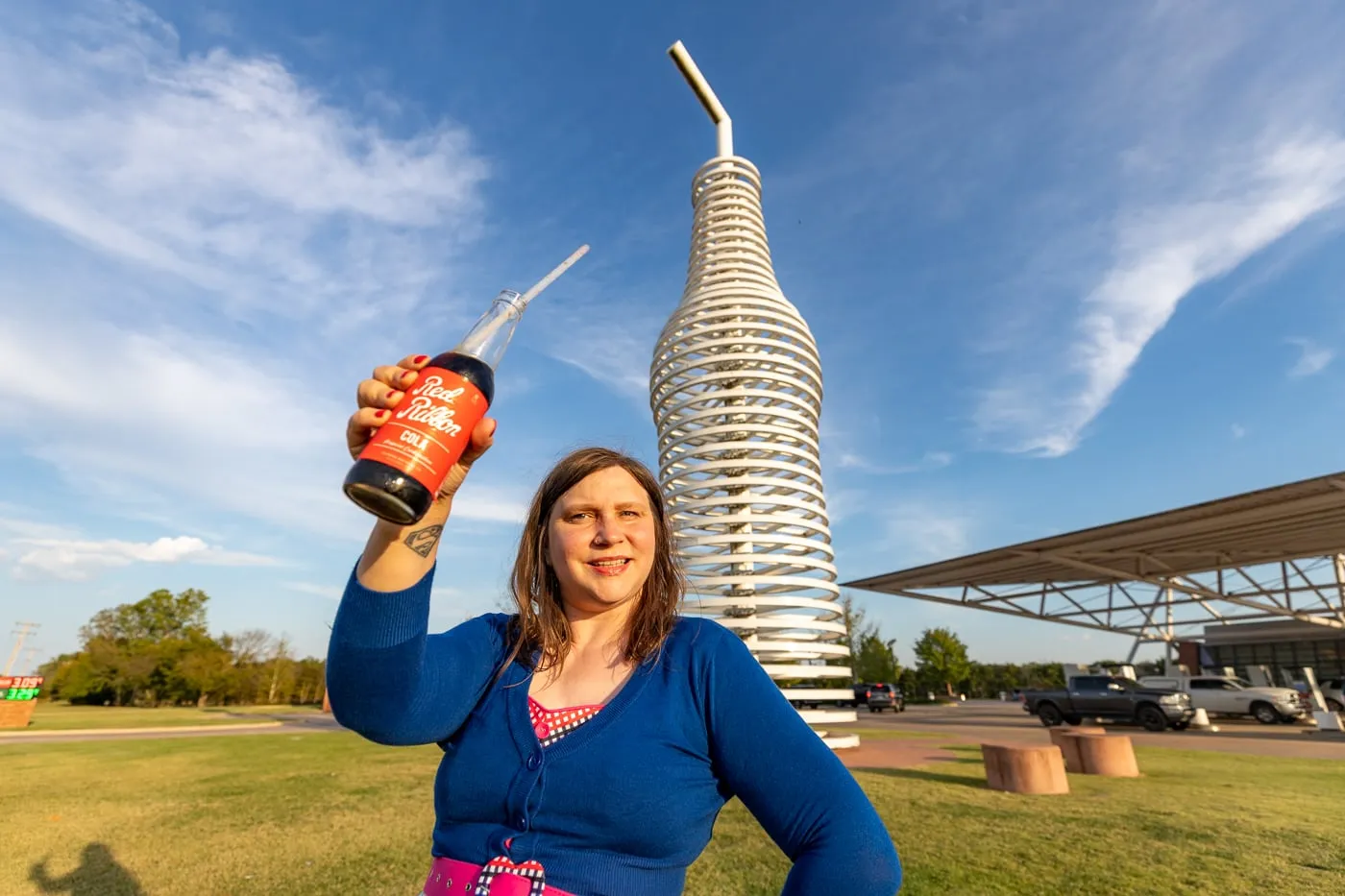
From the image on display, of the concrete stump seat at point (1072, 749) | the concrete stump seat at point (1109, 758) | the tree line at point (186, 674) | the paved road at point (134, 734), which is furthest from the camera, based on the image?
the tree line at point (186, 674)

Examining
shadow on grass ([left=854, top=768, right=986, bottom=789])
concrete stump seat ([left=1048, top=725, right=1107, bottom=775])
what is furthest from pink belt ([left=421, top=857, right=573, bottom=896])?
concrete stump seat ([left=1048, top=725, right=1107, bottom=775])

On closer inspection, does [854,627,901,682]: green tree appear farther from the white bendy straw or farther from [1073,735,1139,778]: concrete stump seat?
the white bendy straw

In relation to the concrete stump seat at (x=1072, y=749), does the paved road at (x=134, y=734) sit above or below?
A: below

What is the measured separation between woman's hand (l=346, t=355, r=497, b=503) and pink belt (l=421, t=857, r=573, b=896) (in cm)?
73

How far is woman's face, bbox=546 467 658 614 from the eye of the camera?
1.60 metres

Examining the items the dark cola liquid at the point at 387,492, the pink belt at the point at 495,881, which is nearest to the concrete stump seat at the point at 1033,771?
the pink belt at the point at 495,881

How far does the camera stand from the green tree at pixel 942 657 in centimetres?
4462

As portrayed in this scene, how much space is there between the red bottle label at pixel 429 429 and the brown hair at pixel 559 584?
1.13 feet

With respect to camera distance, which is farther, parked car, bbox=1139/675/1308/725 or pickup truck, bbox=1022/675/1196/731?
parked car, bbox=1139/675/1308/725

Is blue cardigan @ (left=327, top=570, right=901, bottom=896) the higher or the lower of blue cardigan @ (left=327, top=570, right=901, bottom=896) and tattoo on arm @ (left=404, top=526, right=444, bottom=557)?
the lower

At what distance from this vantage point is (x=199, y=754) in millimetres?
11312

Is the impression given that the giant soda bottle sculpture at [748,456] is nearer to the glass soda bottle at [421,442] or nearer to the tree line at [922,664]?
the glass soda bottle at [421,442]

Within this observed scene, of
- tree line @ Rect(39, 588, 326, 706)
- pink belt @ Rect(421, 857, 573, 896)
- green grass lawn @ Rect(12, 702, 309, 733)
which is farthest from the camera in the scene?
tree line @ Rect(39, 588, 326, 706)

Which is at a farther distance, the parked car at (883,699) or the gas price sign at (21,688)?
the parked car at (883,699)
